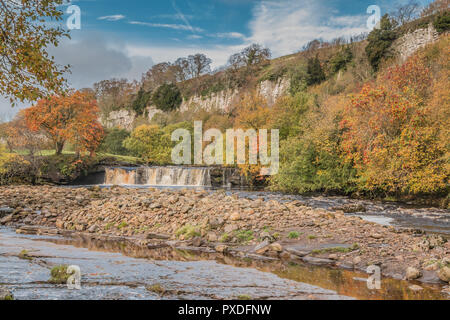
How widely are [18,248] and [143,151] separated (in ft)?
176

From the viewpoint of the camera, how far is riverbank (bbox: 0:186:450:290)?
25.4 ft

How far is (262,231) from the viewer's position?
10.2 metres

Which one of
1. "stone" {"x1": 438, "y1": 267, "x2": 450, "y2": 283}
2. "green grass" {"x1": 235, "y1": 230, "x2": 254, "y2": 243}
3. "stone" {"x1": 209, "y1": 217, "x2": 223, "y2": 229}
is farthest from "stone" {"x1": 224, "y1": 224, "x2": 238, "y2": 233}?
"stone" {"x1": 438, "y1": 267, "x2": 450, "y2": 283}

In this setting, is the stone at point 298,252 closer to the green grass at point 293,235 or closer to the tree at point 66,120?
the green grass at point 293,235

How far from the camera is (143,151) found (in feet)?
202

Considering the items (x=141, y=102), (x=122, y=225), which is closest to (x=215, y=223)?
(x=122, y=225)

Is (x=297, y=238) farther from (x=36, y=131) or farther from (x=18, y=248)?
(x=36, y=131)

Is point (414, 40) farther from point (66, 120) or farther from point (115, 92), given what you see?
point (115, 92)

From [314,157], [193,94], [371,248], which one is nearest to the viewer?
[371,248]

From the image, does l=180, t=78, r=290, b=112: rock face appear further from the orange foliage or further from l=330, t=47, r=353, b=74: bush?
the orange foliage

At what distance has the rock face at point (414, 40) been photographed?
Answer: 168ft

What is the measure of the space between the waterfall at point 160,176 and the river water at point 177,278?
28.6 m

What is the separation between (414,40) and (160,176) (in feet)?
143

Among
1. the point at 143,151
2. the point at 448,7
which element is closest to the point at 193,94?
the point at 143,151
